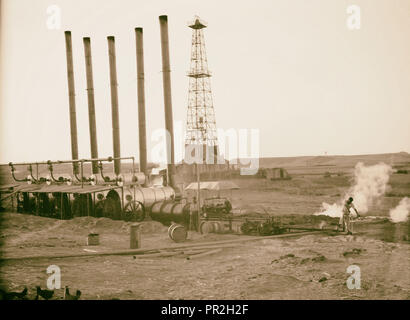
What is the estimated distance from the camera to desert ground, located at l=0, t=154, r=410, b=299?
33.1 ft

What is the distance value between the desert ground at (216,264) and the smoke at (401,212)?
54.6 inches

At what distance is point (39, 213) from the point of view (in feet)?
84.5

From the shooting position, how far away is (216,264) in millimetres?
12672

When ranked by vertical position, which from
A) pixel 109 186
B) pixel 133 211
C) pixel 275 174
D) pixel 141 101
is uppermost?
pixel 141 101

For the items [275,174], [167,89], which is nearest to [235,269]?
[167,89]

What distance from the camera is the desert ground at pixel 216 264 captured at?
1008 cm

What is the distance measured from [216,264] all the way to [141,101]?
15.5 m

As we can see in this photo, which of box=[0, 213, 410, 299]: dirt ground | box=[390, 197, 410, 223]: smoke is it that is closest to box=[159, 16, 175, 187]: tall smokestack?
box=[0, 213, 410, 299]: dirt ground

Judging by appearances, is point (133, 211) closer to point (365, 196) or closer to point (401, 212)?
point (401, 212)

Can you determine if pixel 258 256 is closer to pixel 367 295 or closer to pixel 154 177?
pixel 367 295

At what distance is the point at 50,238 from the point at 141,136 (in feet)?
32.5

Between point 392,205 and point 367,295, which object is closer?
point 367,295

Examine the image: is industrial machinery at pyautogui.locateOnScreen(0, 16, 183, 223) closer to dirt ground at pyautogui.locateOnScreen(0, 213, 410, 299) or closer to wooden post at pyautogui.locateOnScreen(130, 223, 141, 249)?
dirt ground at pyautogui.locateOnScreen(0, 213, 410, 299)

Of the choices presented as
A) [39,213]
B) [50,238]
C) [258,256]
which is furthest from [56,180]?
[258,256]
